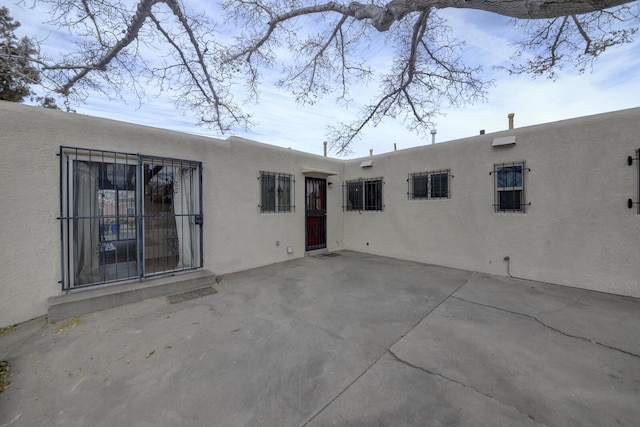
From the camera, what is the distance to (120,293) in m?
3.39

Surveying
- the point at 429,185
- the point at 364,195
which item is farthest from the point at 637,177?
the point at 364,195

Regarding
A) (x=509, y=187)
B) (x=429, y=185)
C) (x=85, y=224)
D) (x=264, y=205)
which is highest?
(x=429, y=185)

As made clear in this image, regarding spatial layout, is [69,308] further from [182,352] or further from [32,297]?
[182,352]

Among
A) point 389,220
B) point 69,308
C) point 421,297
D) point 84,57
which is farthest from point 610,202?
point 84,57

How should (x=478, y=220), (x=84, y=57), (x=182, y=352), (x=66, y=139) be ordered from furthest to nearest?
1. (x=84, y=57)
2. (x=478, y=220)
3. (x=66, y=139)
4. (x=182, y=352)

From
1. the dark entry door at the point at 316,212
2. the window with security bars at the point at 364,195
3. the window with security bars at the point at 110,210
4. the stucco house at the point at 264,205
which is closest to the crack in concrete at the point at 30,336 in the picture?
the stucco house at the point at 264,205

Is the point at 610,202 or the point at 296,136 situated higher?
the point at 296,136

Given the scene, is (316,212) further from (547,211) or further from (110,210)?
(547,211)

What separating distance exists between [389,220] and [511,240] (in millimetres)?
2675

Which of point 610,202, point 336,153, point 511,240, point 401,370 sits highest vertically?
point 336,153

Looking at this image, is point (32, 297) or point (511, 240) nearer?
point (32, 297)

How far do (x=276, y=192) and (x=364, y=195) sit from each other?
275cm

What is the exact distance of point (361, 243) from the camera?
7344mm

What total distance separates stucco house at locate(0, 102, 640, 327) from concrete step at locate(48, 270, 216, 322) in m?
0.03
